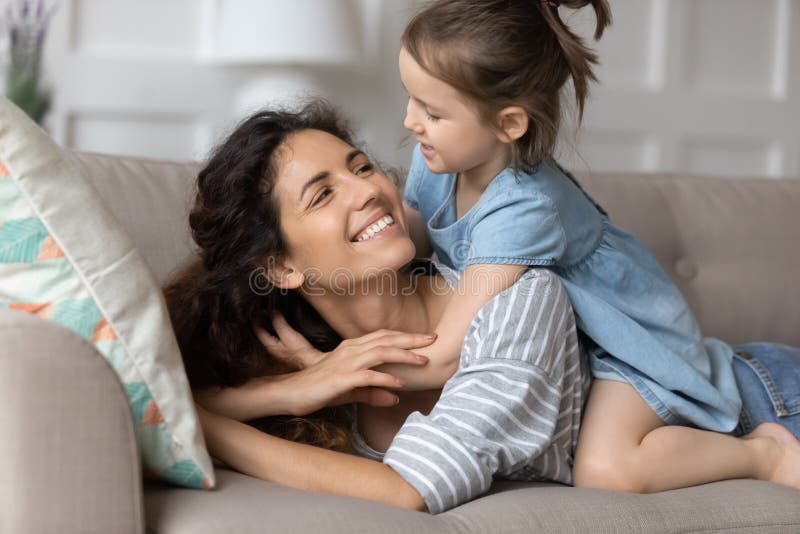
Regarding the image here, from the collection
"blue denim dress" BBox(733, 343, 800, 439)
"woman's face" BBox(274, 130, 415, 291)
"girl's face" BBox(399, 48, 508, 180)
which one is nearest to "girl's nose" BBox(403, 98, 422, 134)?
"girl's face" BBox(399, 48, 508, 180)

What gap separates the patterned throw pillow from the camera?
1.12 meters

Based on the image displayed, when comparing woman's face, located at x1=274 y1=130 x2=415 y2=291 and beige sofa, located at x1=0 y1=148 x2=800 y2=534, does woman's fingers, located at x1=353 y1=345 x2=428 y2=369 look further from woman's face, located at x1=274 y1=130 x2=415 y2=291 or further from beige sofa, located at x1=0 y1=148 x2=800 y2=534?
beige sofa, located at x1=0 y1=148 x2=800 y2=534

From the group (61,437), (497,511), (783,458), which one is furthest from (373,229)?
(783,458)

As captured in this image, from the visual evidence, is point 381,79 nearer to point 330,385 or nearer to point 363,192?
point 363,192

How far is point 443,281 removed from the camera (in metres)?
1.67

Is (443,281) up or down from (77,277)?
down

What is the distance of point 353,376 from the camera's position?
4.62 feet

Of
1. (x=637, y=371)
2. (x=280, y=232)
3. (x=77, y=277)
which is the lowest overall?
(x=637, y=371)

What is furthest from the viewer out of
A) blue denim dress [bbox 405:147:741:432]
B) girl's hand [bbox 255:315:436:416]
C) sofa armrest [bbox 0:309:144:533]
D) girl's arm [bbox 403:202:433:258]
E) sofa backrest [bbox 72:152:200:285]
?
girl's arm [bbox 403:202:433:258]

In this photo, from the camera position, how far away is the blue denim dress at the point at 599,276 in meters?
1.53

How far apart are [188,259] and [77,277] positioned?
0.55m

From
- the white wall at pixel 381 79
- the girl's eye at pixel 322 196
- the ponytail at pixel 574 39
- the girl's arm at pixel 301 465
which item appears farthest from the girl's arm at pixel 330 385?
the white wall at pixel 381 79

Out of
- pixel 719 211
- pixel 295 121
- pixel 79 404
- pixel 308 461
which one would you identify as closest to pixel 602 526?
pixel 308 461

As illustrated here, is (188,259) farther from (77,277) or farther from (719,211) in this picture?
(719,211)
